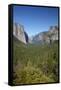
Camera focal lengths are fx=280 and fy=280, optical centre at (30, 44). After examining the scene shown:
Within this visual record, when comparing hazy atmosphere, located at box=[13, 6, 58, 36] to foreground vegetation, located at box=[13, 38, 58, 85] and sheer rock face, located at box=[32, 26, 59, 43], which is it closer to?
sheer rock face, located at box=[32, 26, 59, 43]

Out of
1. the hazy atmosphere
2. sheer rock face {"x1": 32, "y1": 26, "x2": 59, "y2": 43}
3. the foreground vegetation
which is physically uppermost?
the hazy atmosphere

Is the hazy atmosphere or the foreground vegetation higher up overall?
the hazy atmosphere

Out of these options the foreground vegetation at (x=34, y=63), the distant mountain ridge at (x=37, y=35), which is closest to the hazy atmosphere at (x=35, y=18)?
the distant mountain ridge at (x=37, y=35)

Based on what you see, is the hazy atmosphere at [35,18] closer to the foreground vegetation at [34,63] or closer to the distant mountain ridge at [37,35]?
the distant mountain ridge at [37,35]

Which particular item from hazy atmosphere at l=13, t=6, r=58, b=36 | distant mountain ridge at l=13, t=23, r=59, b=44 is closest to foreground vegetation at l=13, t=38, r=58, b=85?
distant mountain ridge at l=13, t=23, r=59, b=44

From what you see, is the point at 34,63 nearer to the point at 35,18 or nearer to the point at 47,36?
the point at 47,36

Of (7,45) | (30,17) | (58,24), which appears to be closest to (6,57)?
(7,45)

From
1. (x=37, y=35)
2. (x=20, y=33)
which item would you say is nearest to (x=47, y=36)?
(x=37, y=35)
